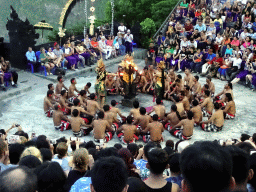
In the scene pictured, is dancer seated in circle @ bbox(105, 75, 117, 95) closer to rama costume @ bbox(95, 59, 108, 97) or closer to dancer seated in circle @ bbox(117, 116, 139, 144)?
rama costume @ bbox(95, 59, 108, 97)

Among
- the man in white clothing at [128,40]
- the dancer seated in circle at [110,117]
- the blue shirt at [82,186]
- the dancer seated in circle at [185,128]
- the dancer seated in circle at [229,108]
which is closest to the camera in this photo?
the blue shirt at [82,186]

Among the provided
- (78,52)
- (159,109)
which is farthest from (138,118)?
(78,52)

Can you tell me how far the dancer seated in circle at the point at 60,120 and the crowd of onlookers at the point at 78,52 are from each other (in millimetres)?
5523

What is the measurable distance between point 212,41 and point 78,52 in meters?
7.07

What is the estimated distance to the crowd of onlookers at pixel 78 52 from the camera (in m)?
14.3

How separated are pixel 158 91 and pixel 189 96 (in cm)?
117

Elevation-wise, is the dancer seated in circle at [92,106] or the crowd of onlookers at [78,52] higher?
the crowd of onlookers at [78,52]

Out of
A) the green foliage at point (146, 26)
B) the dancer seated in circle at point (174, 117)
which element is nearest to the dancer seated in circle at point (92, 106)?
the dancer seated in circle at point (174, 117)

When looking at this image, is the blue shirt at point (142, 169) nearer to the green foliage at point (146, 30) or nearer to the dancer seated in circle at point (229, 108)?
the dancer seated in circle at point (229, 108)

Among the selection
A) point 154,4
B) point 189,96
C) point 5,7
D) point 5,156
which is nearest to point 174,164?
point 5,156

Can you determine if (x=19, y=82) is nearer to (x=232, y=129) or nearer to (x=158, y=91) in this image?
(x=158, y=91)

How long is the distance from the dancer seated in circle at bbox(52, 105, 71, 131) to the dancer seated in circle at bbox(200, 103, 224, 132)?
13.2 ft

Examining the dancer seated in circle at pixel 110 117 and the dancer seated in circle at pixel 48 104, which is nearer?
the dancer seated in circle at pixel 110 117

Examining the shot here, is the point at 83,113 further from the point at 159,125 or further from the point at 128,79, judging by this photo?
the point at 159,125
